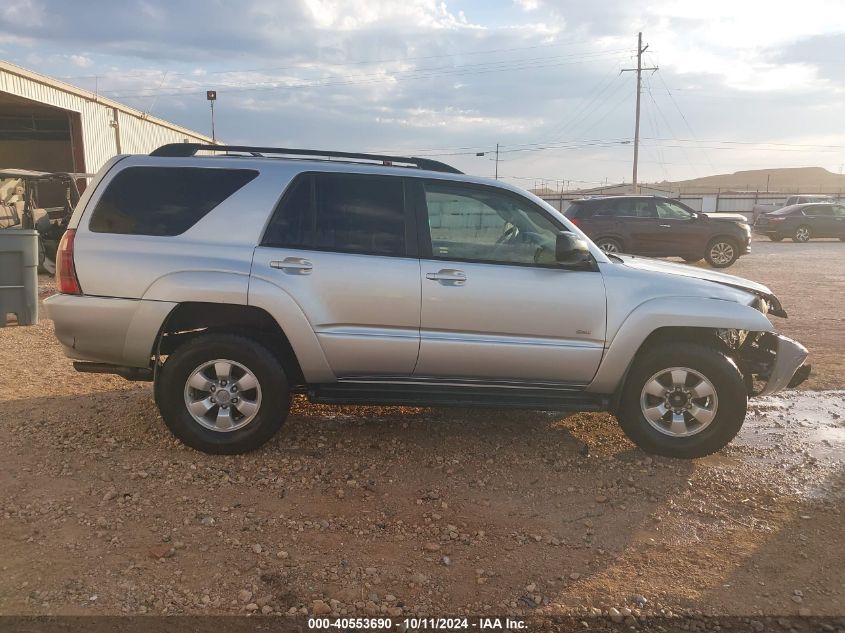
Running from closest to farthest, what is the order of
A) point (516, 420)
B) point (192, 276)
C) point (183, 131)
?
1. point (192, 276)
2. point (516, 420)
3. point (183, 131)

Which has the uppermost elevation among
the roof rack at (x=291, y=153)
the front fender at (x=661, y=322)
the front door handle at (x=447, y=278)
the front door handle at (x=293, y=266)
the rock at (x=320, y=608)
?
the roof rack at (x=291, y=153)

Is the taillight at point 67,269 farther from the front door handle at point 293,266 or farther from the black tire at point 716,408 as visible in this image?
the black tire at point 716,408

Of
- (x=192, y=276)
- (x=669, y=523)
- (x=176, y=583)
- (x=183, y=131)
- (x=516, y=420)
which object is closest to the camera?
(x=176, y=583)

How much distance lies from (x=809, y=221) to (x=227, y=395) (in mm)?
26662

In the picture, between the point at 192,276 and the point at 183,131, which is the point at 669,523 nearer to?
the point at 192,276

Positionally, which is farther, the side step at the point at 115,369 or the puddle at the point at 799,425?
the puddle at the point at 799,425

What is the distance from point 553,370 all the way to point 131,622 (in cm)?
277

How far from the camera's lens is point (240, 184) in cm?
416

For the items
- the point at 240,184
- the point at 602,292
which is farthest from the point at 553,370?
the point at 240,184

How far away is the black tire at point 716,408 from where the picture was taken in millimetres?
4191

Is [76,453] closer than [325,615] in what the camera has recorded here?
No

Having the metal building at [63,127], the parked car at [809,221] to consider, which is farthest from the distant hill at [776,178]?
the metal building at [63,127]

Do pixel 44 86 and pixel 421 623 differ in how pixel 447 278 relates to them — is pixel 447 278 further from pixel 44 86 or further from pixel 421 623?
pixel 44 86

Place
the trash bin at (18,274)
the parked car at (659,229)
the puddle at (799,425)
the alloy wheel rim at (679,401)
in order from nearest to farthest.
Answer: the alloy wheel rim at (679,401) < the puddle at (799,425) < the trash bin at (18,274) < the parked car at (659,229)
